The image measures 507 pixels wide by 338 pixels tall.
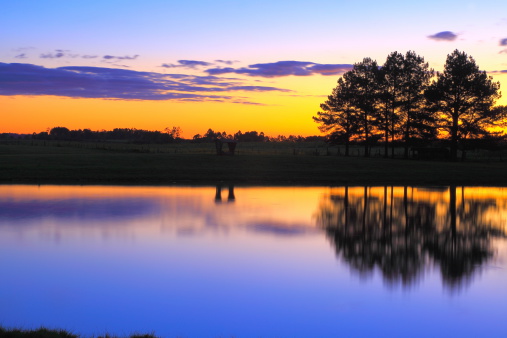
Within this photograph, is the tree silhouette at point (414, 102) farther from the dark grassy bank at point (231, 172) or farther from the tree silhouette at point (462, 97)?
the dark grassy bank at point (231, 172)

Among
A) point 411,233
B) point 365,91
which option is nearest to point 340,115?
point 365,91

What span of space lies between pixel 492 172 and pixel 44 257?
152 feet

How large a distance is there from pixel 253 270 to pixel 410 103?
218 ft

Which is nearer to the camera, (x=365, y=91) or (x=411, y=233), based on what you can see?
(x=411, y=233)

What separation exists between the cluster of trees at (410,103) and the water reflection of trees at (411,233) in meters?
44.6

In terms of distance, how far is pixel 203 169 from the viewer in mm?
47938

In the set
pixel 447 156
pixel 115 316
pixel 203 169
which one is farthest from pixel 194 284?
pixel 447 156

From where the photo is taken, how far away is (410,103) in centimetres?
7375

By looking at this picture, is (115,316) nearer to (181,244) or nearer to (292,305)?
(292,305)

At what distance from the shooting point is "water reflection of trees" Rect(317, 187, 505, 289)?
12.8 meters

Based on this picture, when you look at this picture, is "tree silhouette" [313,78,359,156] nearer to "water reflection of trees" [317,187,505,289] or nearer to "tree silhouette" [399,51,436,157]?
"tree silhouette" [399,51,436,157]

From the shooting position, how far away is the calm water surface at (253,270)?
887 cm

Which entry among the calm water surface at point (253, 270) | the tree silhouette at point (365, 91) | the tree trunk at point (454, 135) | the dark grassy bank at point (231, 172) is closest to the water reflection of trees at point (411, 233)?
the calm water surface at point (253, 270)

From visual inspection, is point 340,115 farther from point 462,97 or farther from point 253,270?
point 253,270
